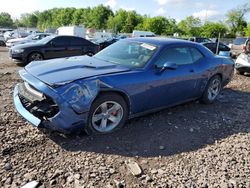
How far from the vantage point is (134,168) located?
10.7 ft

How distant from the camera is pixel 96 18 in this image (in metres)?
73.7

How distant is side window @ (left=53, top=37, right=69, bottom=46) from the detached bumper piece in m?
8.13

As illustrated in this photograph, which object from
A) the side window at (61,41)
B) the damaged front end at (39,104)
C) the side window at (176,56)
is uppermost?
the side window at (176,56)

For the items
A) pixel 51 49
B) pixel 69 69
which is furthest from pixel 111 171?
pixel 51 49

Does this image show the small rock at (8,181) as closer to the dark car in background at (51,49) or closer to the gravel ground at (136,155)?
the gravel ground at (136,155)

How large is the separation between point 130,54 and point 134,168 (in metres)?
2.22

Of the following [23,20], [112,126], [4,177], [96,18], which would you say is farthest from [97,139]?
[23,20]

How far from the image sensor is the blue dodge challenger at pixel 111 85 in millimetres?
3561

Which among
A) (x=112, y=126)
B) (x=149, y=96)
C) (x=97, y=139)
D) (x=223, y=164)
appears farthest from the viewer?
(x=149, y=96)

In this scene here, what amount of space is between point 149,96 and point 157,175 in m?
1.58

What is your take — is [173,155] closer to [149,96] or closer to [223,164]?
[223,164]

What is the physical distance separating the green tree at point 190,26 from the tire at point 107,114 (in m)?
55.7

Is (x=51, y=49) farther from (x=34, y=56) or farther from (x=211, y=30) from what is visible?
(x=211, y=30)

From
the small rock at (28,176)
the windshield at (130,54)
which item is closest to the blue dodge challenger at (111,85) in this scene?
the windshield at (130,54)
